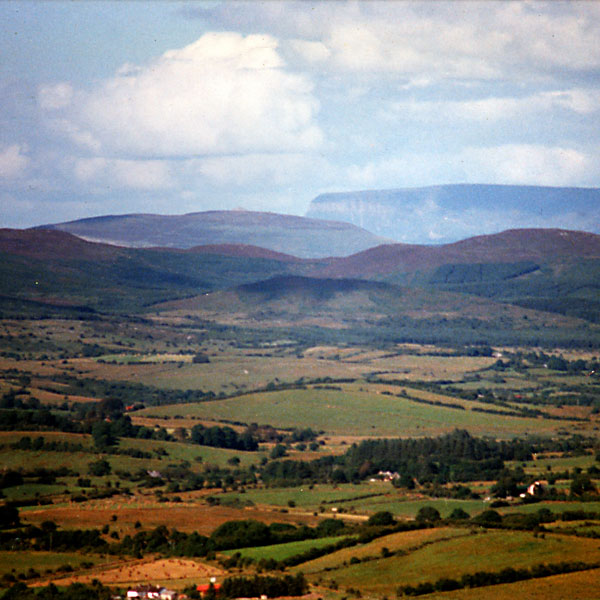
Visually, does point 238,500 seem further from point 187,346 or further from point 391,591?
point 187,346

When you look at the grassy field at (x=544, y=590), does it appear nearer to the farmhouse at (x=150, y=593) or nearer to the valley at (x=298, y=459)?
the valley at (x=298, y=459)

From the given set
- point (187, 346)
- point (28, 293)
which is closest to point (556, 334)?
point (187, 346)

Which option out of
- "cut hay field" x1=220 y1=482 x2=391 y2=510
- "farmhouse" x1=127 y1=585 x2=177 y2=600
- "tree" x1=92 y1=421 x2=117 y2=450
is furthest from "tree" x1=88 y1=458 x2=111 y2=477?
"farmhouse" x1=127 y1=585 x2=177 y2=600

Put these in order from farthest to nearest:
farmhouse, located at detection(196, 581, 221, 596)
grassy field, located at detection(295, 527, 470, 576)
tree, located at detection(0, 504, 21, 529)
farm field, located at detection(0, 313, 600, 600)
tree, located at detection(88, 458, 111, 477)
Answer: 1. tree, located at detection(88, 458, 111, 477)
2. tree, located at detection(0, 504, 21, 529)
3. farm field, located at detection(0, 313, 600, 600)
4. grassy field, located at detection(295, 527, 470, 576)
5. farmhouse, located at detection(196, 581, 221, 596)

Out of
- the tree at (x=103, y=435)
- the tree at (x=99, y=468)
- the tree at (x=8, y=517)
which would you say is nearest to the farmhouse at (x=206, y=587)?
the tree at (x=8, y=517)

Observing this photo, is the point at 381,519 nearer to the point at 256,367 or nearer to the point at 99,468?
the point at 99,468

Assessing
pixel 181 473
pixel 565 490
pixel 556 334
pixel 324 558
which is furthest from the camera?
pixel 556 334

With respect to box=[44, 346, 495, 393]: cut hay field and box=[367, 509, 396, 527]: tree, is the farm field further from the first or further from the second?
box=[44, 346, 495, 393]: cut hay field
